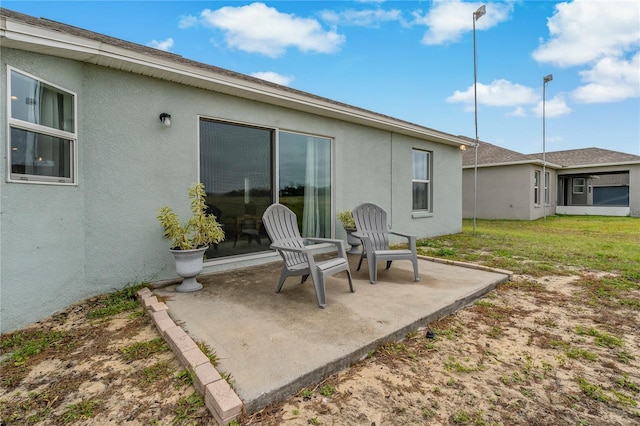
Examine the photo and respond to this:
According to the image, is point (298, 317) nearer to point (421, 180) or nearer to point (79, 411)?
point (79, 411)

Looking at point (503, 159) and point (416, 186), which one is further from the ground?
point (503, 159)

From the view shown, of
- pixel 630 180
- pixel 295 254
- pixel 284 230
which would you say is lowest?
pixel 295 254

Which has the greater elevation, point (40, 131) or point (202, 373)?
point (40, 131)

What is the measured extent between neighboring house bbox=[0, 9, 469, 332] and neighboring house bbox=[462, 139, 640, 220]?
30.9 feet

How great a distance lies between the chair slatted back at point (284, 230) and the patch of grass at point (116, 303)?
1723 millimetres

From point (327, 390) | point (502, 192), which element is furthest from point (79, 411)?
point (502, 192)

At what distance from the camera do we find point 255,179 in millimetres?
5020

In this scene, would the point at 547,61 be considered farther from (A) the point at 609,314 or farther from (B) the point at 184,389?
(B) the point at 184,389

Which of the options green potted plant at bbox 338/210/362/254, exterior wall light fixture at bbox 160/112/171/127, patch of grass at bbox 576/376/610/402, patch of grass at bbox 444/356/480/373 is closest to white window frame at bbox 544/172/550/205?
green potted plant at bbox 338/210/362/254

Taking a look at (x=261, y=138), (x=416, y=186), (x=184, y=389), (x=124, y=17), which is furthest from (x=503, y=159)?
(x=184, y=389)

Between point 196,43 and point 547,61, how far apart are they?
15.8 metres

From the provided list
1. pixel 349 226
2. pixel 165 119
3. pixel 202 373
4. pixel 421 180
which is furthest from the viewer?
pixel 421 180

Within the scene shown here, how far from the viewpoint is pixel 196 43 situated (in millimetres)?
10250

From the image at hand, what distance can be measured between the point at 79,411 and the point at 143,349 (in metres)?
0.68
